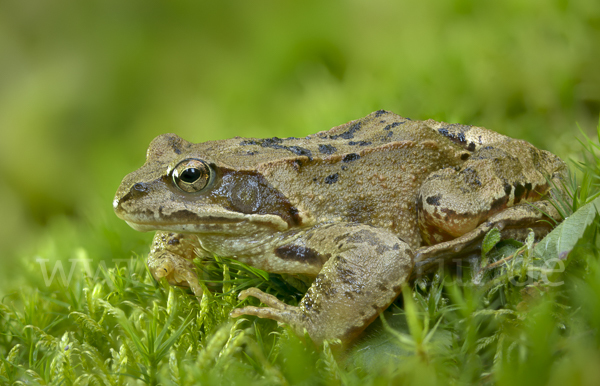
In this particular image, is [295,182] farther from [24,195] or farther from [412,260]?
[24,195]

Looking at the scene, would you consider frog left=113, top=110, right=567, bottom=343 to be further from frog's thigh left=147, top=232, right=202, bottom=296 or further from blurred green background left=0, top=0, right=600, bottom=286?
blurred green background left=0, top=0, right=600, bottom=286

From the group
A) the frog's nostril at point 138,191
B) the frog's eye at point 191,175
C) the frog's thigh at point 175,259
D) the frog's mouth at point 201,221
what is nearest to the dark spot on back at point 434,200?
the frog's mouth at point 201,221

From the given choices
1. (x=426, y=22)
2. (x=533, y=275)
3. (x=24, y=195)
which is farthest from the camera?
(x=24, y=195)

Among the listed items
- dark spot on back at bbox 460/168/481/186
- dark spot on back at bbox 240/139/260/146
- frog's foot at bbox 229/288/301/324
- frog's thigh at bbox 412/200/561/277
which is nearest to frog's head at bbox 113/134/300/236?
dark spot on back at bbox 240/139/260/146

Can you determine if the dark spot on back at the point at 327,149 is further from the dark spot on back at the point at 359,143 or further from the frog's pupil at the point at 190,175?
the frog's pupil at the point at 190,175

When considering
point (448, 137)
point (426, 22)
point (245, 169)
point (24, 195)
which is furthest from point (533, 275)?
point (24, 195)

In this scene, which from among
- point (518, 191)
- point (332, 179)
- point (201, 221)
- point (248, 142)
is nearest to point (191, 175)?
point (201, 221)
